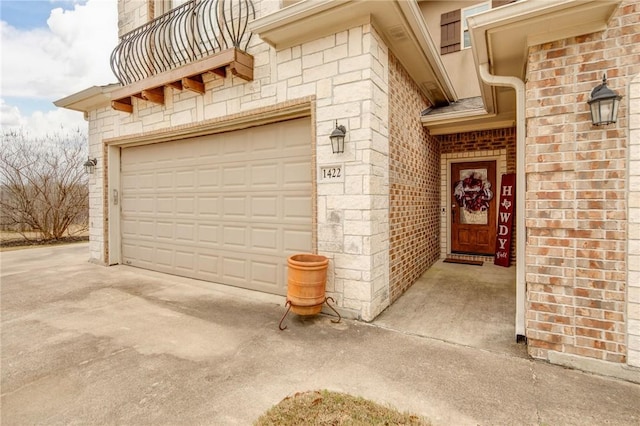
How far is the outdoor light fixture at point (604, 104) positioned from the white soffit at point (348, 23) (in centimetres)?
186

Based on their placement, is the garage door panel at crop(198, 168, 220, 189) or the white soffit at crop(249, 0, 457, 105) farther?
the garage door panel at crop(198, 168, 220, 189)

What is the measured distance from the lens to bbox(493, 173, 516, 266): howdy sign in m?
5.94

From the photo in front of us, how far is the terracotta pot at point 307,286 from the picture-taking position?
3047 mm

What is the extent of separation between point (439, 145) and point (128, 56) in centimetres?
646

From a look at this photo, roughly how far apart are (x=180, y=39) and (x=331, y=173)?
3595 millimetres

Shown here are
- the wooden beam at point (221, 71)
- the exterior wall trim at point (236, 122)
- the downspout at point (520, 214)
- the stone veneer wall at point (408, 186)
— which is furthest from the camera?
the wooden beam at point (221, 71)

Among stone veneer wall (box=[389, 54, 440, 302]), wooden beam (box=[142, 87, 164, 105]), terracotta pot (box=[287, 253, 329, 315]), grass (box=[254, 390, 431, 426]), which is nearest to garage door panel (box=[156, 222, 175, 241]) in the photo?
wooden beam (box=[142, 87, 164, 105])

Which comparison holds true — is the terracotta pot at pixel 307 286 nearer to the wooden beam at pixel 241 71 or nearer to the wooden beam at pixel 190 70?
the wooden beam at pixel 241 71

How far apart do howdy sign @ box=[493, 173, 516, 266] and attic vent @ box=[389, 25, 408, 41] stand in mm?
4016

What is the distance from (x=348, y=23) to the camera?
Answer: 3201 millimetres

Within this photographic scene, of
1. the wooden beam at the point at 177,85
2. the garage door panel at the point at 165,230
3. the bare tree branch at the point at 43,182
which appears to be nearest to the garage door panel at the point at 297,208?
the wooden beam at the point at 177,85

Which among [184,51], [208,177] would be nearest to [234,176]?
[208,177]

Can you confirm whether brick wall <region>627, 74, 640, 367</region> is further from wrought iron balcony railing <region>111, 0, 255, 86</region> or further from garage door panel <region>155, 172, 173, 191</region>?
garage door panel <region>155, 172, 173, 191</region>

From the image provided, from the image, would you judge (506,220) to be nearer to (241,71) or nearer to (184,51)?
(241,71)
